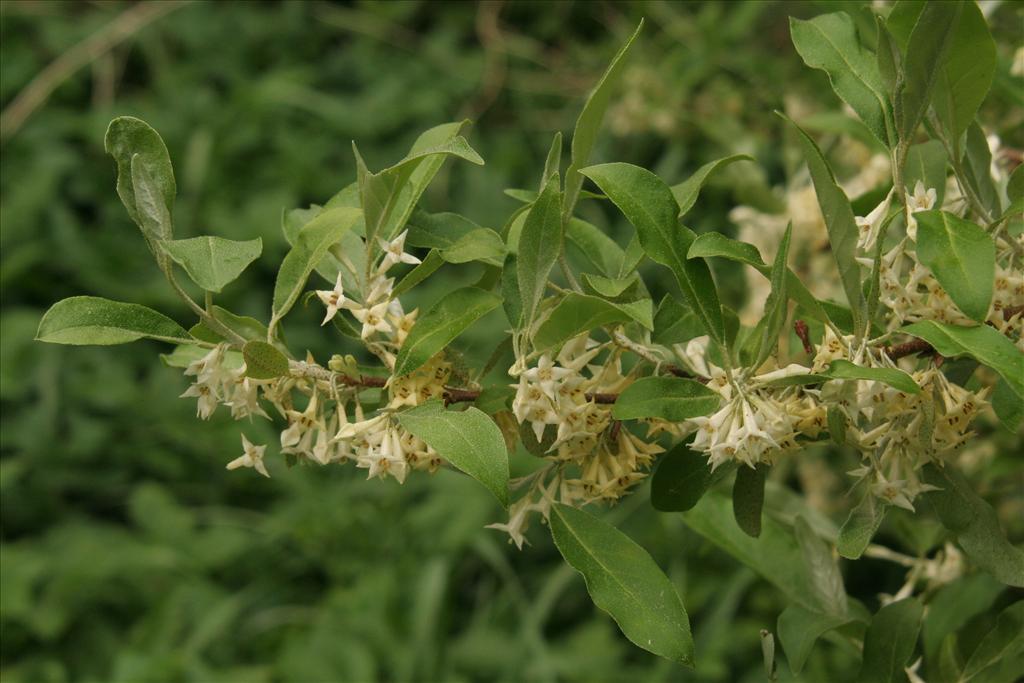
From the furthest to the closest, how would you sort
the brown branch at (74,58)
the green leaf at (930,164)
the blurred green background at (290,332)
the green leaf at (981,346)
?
the brown branch at (74,58)
the blurred green background at (290,332)
the green leaf at (930,164)
the green leaf at (981,346)

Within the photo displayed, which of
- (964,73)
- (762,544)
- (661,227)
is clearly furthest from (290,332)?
(964,73)

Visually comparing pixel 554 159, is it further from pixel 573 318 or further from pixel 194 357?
pixel 194 357

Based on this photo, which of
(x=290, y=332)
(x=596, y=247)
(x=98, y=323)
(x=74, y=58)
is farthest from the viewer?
(x=74, y=58)

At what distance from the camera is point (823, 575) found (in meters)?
0.90

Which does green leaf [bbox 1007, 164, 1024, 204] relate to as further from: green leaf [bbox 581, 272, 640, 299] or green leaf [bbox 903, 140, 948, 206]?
green leaf [bbox 581, 272, 640, 299]

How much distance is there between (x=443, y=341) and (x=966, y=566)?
0.64m

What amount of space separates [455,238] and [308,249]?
99 millimetres

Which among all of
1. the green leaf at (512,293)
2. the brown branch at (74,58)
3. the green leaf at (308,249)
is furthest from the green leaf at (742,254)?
the brown branch at (74,58)

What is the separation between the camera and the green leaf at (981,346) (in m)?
0.56

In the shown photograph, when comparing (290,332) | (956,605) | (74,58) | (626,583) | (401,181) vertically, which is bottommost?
(290,332)

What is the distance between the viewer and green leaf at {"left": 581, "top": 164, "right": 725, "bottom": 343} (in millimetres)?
658

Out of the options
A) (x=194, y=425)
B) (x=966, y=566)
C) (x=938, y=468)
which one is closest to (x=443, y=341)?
(x=938, y=468)

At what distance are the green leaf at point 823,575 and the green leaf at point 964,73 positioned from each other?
0.38 meters

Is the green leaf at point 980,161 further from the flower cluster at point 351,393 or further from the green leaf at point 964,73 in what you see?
the flower cluster at point 351,393
